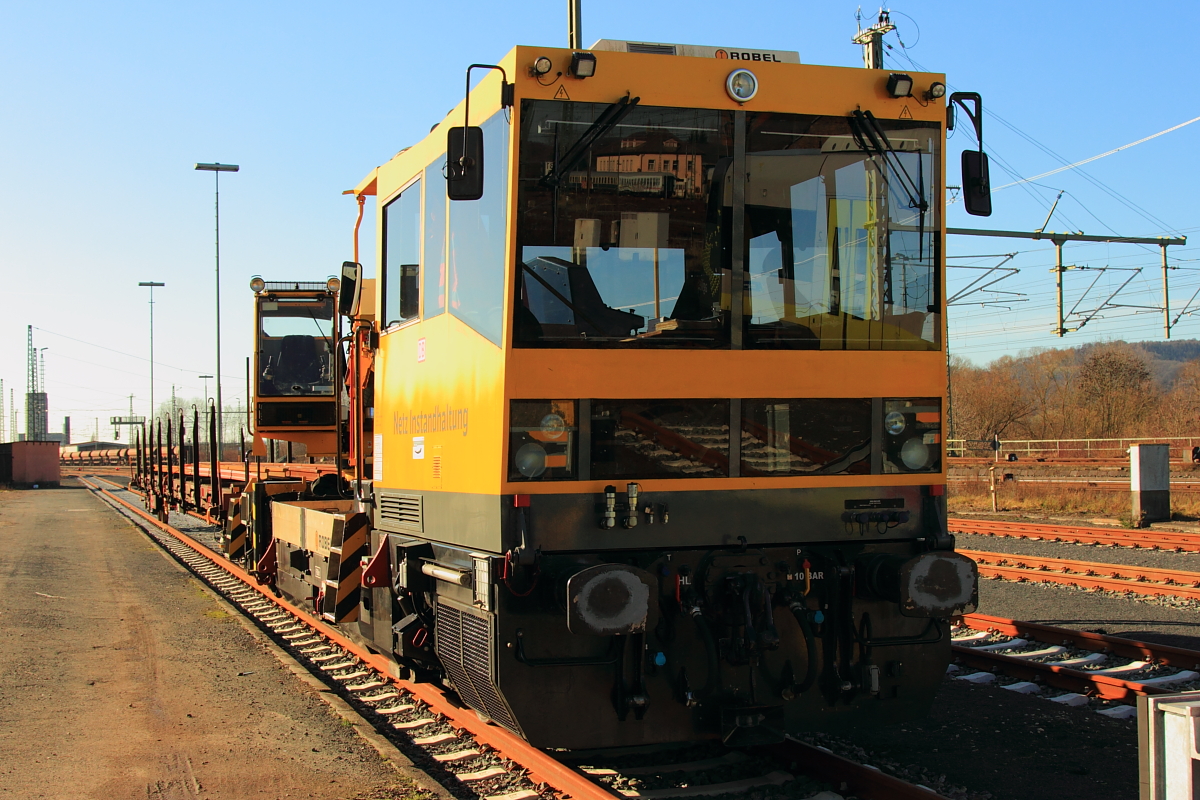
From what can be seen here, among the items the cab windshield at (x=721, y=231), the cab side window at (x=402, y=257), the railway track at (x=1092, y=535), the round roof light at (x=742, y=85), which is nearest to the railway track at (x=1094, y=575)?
the railway track at (x=1092, y=535)

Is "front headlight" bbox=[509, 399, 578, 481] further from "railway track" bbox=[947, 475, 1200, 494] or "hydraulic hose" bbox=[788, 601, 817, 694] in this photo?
"railway track" bbox=[947, 475, 1200, 494]

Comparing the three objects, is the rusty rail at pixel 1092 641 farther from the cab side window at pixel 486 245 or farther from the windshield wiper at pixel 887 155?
the cab side window at pixel 486 245

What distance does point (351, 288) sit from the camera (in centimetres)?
806

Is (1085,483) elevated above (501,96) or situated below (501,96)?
below

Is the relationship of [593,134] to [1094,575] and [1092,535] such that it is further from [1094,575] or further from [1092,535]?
[1092,535]

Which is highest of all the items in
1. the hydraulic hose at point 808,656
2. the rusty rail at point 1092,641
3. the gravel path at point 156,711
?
the hydraulic hose at point 808,656

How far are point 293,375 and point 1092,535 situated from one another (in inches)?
510

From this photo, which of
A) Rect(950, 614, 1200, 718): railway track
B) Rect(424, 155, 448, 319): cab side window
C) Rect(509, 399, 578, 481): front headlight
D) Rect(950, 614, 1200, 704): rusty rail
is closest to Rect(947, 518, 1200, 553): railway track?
Rect(950, 614, 1200, 704): rusty rail

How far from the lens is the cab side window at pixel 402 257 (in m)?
6.39

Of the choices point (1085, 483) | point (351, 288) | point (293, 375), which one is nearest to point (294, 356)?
point (293, 375)

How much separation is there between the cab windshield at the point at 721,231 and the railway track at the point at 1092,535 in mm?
12525

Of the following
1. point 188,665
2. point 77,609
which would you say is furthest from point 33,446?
point 188,665

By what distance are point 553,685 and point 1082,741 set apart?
331 cm

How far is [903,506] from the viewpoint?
5.57m
